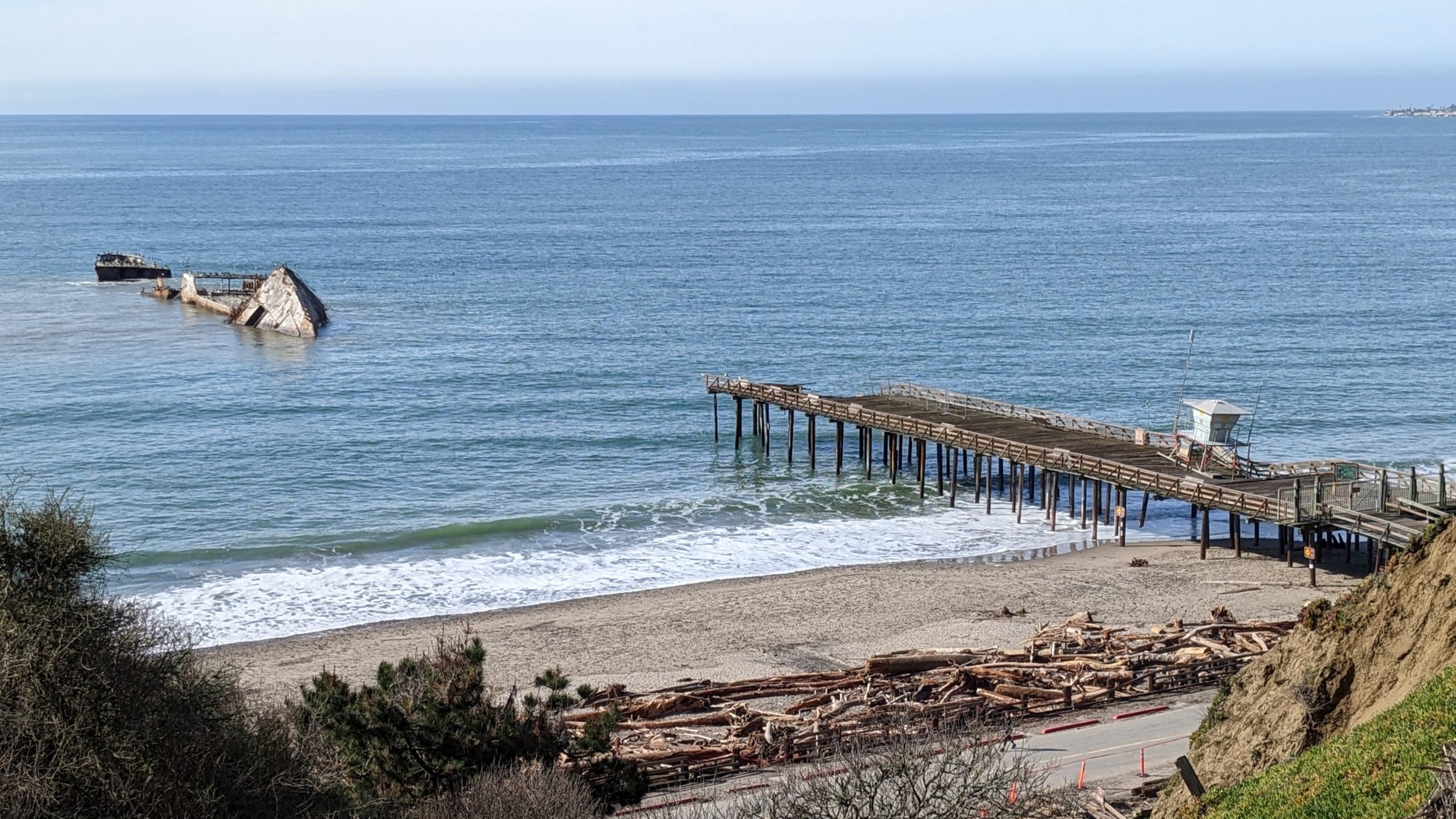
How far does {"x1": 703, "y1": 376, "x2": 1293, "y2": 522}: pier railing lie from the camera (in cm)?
4106

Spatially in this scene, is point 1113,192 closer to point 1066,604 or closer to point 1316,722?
point 1066,604

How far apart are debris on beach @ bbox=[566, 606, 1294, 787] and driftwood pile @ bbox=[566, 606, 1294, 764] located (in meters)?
0.03

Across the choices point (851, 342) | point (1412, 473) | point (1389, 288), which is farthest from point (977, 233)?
point (1412, 473)

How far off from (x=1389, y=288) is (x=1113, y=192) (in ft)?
263

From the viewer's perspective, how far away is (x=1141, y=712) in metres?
28.6

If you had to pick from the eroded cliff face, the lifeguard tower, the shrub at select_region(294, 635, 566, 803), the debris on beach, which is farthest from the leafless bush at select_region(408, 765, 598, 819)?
the lifeguard tower

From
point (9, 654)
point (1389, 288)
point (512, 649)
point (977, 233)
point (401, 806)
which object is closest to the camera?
point (9, 654)

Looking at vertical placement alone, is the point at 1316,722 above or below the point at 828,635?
above

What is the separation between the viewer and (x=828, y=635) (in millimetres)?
37000

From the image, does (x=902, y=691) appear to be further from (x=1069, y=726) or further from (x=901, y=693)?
(x=1069, y=726)

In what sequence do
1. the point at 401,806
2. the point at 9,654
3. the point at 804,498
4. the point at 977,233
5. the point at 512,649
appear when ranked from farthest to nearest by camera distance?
the point at 977,233, the point at 804,498, the point at 512,649, the point at 401,806, the point at 9,654

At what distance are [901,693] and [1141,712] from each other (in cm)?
473

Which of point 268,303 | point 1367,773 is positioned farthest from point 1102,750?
point 268,303

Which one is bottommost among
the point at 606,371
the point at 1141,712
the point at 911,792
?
the point at 1141,712
